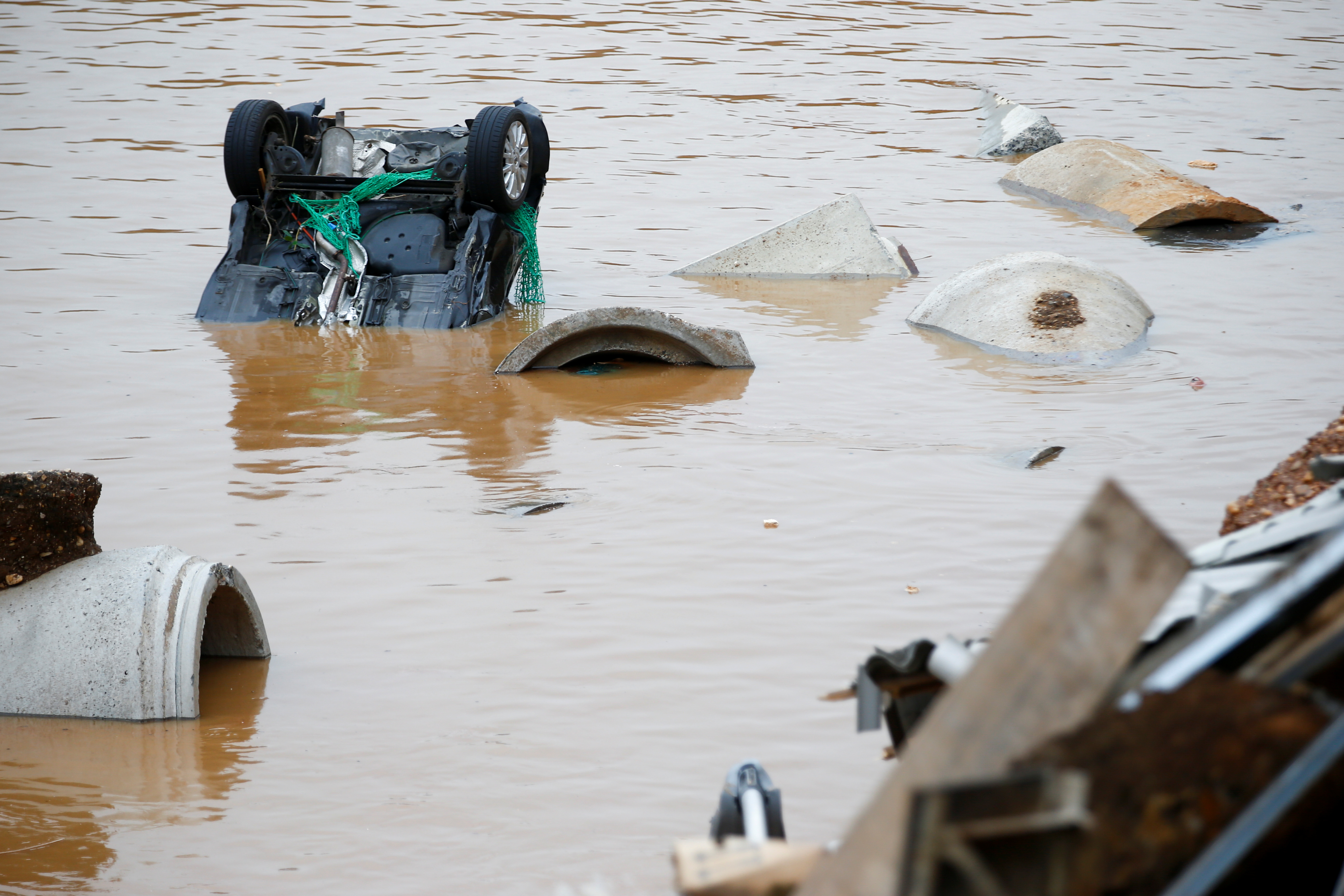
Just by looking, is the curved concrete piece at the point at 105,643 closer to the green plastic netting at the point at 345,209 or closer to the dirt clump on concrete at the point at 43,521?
the dirt clump on concrete at the point at 43,521

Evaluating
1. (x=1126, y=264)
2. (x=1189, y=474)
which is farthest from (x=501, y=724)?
(x=1126, y=264)

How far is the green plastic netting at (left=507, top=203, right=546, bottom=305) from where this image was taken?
10.9 m

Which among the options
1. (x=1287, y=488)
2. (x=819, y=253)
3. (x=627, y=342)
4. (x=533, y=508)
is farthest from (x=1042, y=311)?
(x=1287, y=488)

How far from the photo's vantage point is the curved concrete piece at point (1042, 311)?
→ 990 centimetres

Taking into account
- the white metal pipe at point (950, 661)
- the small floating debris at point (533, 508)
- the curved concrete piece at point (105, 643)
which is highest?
the white metal pipe at point (950, 661)

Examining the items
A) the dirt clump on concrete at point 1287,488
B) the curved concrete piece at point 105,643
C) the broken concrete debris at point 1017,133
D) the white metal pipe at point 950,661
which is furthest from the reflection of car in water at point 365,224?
the broken concrete debris at point 1017,133

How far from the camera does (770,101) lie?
74.3 feet

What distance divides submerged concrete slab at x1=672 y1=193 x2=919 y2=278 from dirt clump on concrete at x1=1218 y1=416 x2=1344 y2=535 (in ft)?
27.5

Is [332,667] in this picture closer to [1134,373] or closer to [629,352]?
[629,352]

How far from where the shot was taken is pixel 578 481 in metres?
7.43

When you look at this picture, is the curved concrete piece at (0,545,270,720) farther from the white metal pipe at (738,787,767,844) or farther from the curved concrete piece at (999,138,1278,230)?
the curved concrete piece at (999,138,1278,230)

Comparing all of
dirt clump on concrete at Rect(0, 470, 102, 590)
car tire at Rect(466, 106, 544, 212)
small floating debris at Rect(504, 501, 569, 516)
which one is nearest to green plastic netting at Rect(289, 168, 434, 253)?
car tire at Rect(466, 106, 544, 212)

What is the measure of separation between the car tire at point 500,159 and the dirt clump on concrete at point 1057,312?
4089 millimetres

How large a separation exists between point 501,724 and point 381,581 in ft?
4.86
